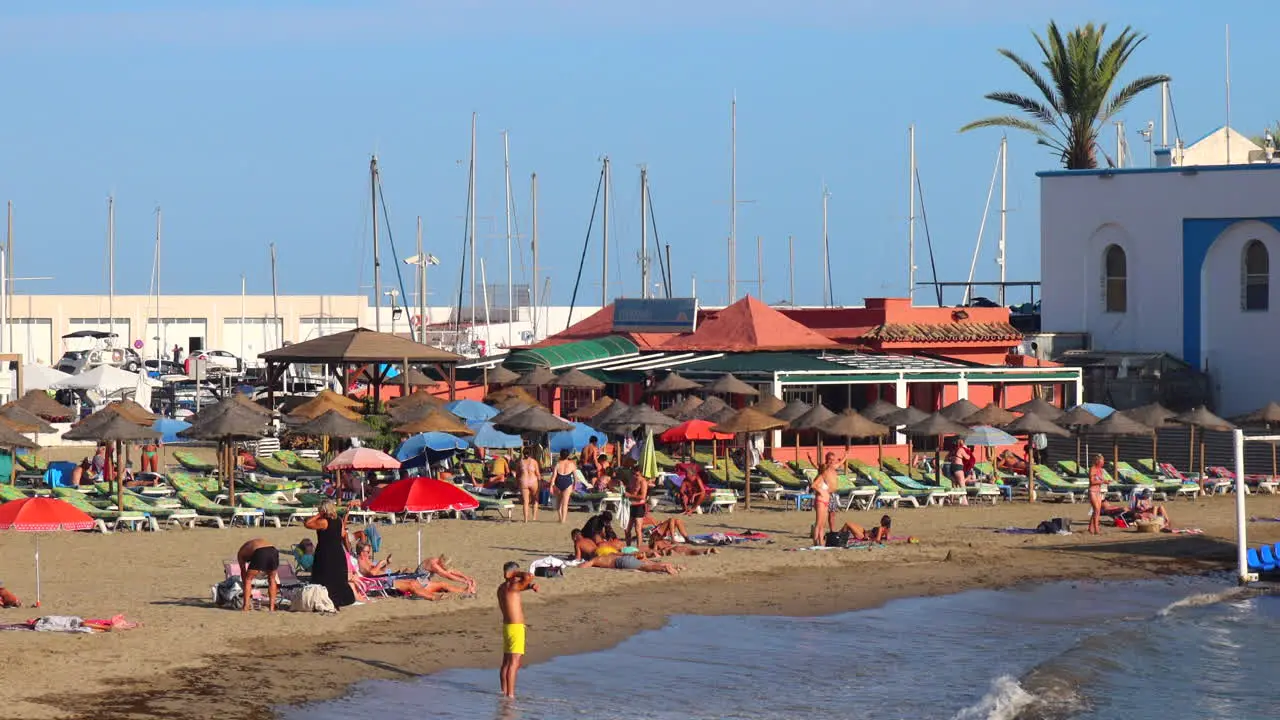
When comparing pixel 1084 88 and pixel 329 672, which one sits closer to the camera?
pixel 329 672

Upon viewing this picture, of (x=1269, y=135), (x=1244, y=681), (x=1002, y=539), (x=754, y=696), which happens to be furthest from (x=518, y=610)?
(x=1269, y=135)

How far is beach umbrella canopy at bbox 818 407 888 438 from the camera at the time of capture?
31.3 m

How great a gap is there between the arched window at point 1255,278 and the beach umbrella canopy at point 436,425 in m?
23.7

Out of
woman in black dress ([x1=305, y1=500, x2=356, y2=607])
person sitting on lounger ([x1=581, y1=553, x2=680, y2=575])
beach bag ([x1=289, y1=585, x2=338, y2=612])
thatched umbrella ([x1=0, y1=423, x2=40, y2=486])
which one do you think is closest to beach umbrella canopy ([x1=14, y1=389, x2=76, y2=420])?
thatched umbrella ([x1=0, y1=423, x2=40, y2=486])

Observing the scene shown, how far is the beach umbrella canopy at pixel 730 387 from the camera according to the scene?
125ft

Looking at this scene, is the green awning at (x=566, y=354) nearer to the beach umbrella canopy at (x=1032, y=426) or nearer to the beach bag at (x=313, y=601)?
the beach umbrella canopy at (x=1032, y=426)

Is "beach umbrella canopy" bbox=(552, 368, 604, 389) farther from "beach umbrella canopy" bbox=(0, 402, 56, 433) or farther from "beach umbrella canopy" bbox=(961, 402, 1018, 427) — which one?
"beach umbrella canopy" bbox=(0, 402, 56, 433)

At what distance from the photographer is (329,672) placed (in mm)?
16469

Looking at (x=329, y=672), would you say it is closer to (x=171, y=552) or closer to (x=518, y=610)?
(x=518, y=610)

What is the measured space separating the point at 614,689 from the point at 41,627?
549 cm

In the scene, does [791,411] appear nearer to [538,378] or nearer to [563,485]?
[563,485]

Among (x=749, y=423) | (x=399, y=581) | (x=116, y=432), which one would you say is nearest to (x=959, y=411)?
(x=749, y=423)

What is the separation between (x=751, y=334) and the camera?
1753 inches

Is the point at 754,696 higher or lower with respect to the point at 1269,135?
lower
